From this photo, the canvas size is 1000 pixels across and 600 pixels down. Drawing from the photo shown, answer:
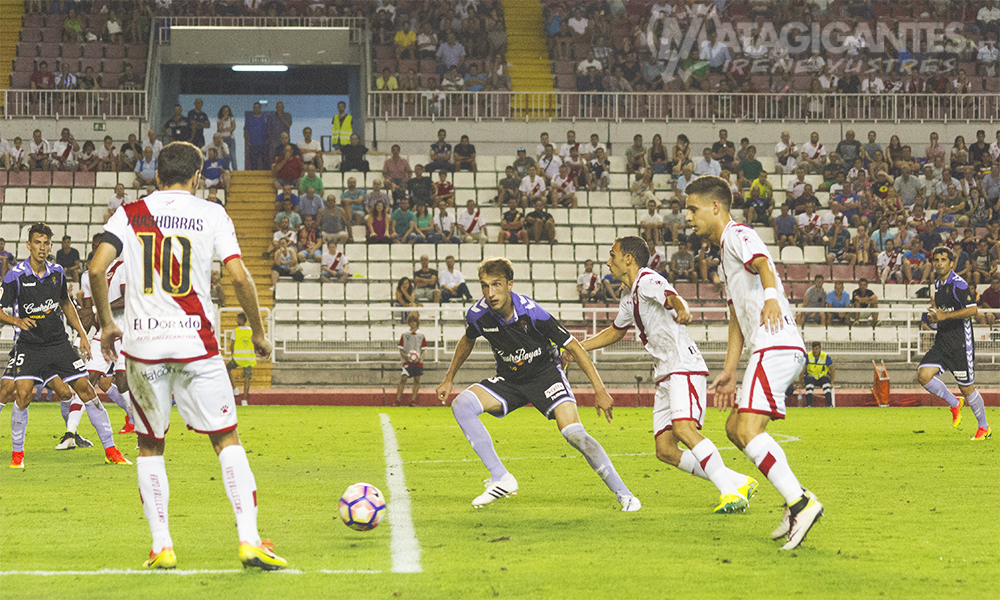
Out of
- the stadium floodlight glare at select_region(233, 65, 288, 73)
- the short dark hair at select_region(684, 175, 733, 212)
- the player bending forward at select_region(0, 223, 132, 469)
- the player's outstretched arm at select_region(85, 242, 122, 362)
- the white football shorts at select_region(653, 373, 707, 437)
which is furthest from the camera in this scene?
the stadium floodlight glare at select_region(233, 65, 288, 73)

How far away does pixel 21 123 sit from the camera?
29.3 m

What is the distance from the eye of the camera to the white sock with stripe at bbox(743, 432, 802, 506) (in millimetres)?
6359

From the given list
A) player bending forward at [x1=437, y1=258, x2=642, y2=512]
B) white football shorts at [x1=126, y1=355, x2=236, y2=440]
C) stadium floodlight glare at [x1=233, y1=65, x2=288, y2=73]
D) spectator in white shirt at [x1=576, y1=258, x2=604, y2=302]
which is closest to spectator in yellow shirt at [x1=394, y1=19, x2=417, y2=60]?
stadium floodlight glare at [x1=233, y1=65, x2=288, y2=73]

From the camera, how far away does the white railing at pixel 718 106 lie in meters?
30.6

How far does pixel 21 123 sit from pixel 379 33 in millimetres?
9956

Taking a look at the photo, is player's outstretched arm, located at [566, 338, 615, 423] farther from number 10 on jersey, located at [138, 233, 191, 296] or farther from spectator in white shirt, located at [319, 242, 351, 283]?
spectator in white shirt, located at [319, 242, 351, 283]

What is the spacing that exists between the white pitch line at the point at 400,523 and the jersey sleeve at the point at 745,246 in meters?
2.55

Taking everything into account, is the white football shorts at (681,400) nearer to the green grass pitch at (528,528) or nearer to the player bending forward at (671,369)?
the player bending forward at (671,369)

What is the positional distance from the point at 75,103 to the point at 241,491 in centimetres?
2677

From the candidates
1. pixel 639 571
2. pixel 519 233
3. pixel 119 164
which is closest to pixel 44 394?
pixel 119 164

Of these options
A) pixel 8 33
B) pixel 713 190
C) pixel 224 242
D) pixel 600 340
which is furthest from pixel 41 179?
pixel 713 190

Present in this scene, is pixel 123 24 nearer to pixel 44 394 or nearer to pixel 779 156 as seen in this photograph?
pixel 44 394

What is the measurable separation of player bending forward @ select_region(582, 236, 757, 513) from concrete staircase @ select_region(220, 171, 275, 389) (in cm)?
1655

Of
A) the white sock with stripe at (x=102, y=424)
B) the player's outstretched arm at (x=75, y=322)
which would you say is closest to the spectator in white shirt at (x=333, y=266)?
the white sock with stripe at (x=102, y=424)
